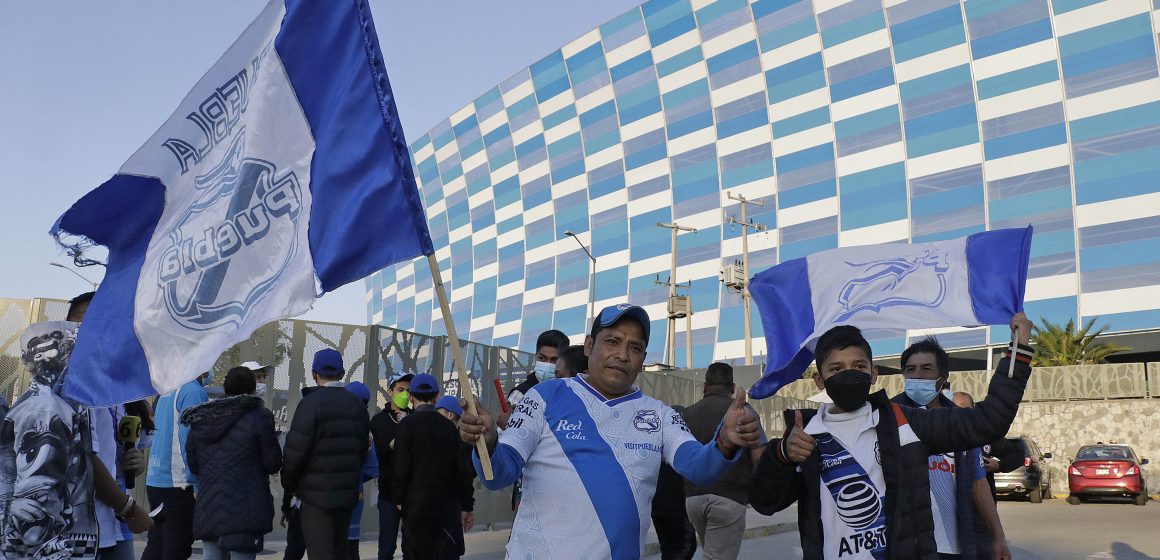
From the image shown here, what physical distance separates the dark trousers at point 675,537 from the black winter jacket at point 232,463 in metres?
2.60

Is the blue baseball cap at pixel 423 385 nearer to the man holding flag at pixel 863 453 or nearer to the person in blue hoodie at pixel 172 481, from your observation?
the person in blue hoodie at pixel 172 481

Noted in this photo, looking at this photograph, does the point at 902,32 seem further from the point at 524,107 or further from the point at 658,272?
the point at 524,107

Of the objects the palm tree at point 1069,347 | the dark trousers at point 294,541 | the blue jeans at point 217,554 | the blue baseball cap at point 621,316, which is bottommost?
the dark trousers at point 294,541

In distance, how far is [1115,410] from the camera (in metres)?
31.8

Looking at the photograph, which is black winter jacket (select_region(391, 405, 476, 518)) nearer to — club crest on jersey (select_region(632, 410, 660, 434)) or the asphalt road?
club crest on jersey (select_region(632, 410, 660, 434))

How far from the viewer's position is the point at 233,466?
6.66 metres

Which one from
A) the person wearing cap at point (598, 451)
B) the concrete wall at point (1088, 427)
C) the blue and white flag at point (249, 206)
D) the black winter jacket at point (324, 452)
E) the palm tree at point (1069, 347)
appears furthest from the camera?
the palm tree at point (1069, 347)

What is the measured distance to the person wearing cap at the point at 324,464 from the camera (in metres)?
6.97

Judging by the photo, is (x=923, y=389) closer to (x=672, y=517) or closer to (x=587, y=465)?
(x=672, y=517)

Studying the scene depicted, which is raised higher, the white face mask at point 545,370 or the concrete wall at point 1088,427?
the white face mask at point 545,370

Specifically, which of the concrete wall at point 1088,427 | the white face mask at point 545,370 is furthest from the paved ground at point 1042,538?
the concrete wall at point 1088,427

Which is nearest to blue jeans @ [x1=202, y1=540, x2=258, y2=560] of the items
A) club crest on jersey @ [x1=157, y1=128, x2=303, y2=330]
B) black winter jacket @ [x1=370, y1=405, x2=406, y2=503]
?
black winter jacket @ [x1=370, y1=405, x2=406, y2=503]

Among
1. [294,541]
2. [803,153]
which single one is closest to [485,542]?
[294,541]

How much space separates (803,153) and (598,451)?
48.4 m
